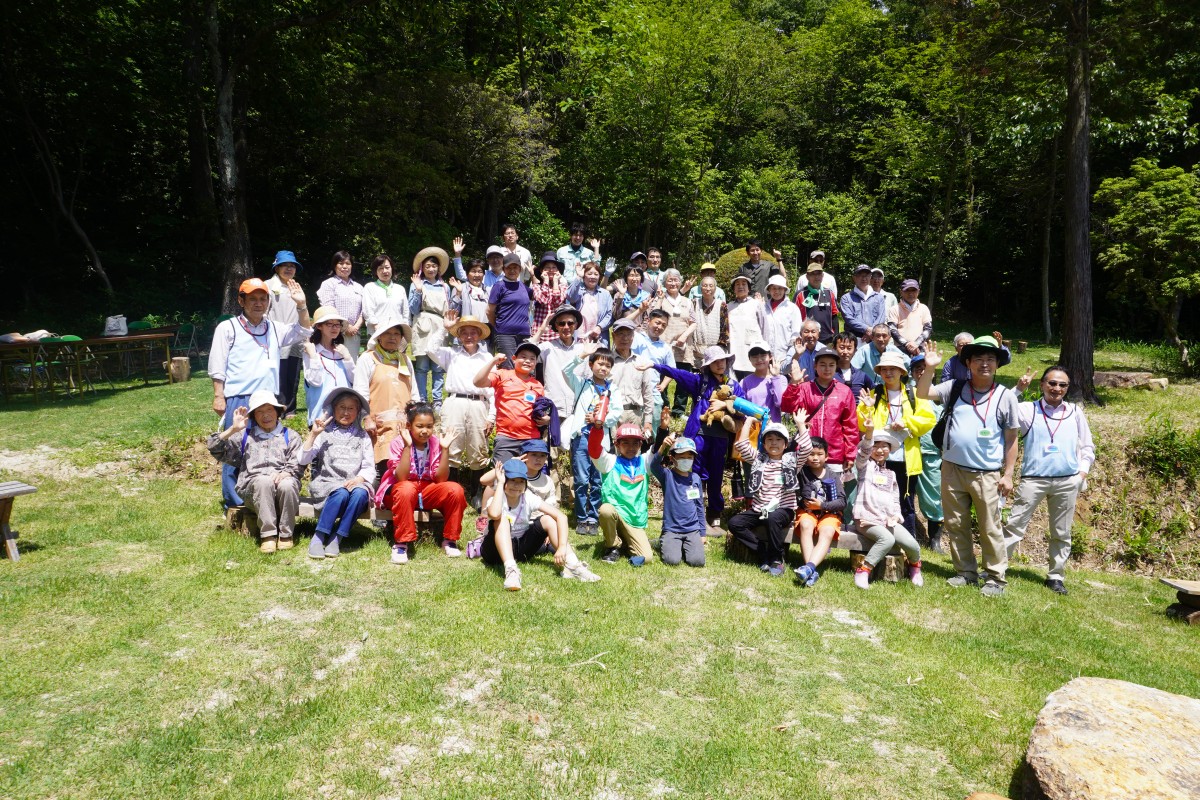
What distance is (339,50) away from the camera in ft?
71.6

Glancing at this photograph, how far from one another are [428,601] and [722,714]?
2.45 metres

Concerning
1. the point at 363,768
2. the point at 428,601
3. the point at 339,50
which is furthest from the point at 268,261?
the point at 363,768

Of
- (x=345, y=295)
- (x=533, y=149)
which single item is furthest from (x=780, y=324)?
(x=533, y=149)

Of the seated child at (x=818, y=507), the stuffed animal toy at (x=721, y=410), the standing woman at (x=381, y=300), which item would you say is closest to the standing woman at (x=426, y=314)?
the standing woman at (x=381, y=300)

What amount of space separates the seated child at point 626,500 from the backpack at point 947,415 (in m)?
2.73

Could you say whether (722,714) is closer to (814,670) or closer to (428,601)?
(814,670)

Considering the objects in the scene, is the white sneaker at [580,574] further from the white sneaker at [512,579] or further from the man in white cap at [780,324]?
the man in white cap at [780,324]

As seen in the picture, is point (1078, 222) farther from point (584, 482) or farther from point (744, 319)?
point (584, 482)

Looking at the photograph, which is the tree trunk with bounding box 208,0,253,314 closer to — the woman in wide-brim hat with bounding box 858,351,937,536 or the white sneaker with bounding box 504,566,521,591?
the white sneaker with bounding box 504,566,521,591

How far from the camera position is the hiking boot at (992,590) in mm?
6496

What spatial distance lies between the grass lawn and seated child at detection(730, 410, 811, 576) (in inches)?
11.6

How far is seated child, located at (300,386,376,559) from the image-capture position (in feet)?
21.7

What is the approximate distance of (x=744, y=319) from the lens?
9133mm

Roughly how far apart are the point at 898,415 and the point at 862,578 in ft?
5.70
